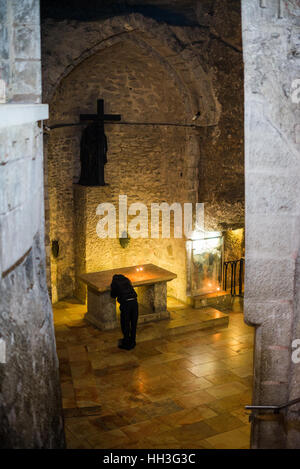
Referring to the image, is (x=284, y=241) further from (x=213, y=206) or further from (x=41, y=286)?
(x=213, y=206)

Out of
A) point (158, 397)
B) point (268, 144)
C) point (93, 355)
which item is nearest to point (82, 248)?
point (93, 355)

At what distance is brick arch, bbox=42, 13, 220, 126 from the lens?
840cm

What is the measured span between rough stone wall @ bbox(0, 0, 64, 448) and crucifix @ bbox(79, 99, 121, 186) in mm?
5553

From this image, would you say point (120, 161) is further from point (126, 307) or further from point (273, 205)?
point (273, 205)

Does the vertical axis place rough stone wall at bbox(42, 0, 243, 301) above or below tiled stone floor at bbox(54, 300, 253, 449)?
above

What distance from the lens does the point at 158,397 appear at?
6754mm

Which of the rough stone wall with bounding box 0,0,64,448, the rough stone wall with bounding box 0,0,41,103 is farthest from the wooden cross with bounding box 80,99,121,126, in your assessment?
the rough stone wall with bounding box 0,0,41,103

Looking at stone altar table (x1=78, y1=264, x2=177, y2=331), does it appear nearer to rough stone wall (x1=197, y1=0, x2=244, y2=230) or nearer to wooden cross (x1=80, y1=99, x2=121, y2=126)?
rough stone wall (x1=197, y1=0, x2=244, y2=230)

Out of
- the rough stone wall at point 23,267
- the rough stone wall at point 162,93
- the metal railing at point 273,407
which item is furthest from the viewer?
the rough stone wall at point 162,93

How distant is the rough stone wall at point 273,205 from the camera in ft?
13.2

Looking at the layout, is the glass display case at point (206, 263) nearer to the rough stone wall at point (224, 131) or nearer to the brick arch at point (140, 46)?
the rough stone wall at point (224, 131)

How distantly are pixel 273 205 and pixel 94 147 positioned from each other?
6180 mm

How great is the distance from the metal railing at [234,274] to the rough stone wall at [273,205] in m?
6.08

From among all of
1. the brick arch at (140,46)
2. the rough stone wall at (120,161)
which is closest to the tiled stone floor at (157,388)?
the rough stone wall at (120,161)
